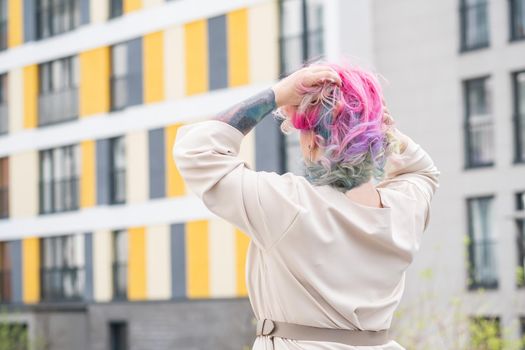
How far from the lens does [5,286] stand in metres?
36.9

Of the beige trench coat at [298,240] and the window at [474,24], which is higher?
the window at [474,24]

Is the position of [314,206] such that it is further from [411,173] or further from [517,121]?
[517,121]

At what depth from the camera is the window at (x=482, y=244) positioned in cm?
2656

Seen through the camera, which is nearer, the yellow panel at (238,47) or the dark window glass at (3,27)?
the yellow panel at (238,47)

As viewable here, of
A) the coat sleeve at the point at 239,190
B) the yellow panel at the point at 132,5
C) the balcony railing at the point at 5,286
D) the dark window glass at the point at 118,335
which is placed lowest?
the dark window glass at the point at 118,335

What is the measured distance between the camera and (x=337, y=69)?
275cm

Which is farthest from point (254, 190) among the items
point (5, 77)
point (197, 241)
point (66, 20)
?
point (5, 77)

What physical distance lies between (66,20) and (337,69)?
1308 inches

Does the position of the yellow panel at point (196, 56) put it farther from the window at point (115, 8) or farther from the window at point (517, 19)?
the window at point (517, 19)

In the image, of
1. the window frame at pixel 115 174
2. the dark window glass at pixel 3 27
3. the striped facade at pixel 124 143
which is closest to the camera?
the striped facade at pixel 124 143

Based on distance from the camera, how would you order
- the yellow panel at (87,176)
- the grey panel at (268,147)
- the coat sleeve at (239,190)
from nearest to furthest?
the coat sleeve at (239,190), the grey panel at (268,147), the yellow panel at (87,176)

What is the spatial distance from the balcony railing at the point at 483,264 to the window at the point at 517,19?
4.67m

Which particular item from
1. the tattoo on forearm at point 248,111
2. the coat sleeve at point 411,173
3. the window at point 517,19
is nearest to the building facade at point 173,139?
the window at point 517,19

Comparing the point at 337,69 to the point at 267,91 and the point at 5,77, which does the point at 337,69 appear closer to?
the point at 267,91
